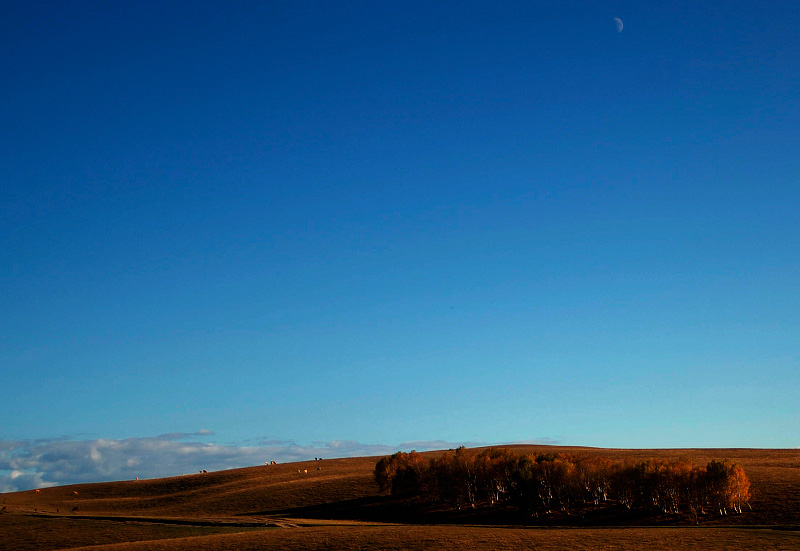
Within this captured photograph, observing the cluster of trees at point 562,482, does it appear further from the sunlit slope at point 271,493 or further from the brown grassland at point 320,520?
the sunlit slope at point 271,493

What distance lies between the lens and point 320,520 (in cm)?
8819

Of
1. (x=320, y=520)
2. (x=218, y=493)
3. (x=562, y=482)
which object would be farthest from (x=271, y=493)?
(x=562, y=482)

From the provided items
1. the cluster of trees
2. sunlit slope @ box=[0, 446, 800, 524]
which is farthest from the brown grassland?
the cluster of trees

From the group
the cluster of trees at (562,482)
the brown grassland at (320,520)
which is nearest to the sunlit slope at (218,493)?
the brown grassland at (320,520)

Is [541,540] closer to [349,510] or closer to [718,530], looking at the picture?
[718,530]

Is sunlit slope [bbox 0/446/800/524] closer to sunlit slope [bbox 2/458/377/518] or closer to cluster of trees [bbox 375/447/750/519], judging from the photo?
sunlit slope [bbox 2/458/377/518]

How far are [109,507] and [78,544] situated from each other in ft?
161

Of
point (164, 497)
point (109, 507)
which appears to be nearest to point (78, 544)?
point (109, 507)

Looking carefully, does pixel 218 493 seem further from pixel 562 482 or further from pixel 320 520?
pixel 562 482

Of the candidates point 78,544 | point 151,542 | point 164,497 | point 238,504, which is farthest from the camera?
point 164,497

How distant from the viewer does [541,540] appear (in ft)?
200

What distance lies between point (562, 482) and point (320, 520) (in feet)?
106

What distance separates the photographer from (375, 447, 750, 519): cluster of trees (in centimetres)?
8369

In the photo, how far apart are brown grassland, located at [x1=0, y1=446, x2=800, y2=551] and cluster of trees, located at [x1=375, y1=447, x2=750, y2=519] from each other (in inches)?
125
